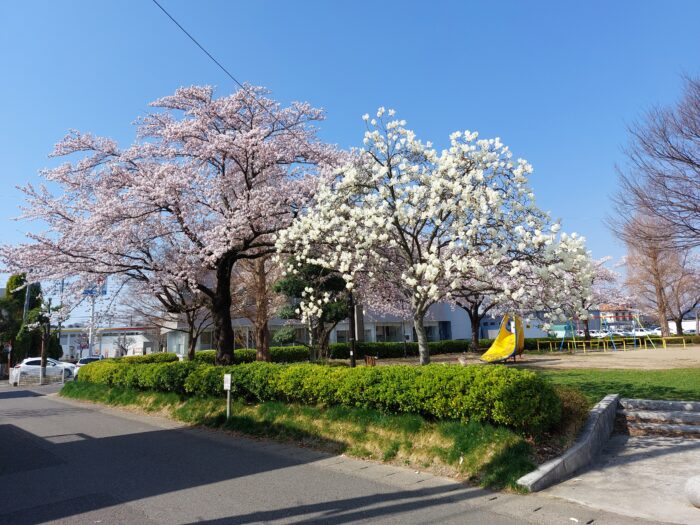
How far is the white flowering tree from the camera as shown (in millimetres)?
8180

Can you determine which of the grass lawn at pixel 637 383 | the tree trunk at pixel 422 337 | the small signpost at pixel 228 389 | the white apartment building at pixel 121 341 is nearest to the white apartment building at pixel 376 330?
the white apartment building at pixel 121 341

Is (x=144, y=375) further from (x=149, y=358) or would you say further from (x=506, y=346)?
(x=506, y=346)

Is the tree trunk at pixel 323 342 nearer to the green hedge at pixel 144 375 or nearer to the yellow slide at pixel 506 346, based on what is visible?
the yellow slide at pixel 506 346

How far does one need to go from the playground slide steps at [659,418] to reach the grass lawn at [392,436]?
337 centimetres

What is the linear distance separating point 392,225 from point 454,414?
11.2 ft

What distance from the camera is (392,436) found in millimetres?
7719

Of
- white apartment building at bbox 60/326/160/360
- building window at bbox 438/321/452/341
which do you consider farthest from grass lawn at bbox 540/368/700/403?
white apartment building at bbox 60/326/160/360

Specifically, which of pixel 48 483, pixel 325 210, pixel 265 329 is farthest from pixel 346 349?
pixel 48 483

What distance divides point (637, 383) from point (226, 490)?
1100 centimetres

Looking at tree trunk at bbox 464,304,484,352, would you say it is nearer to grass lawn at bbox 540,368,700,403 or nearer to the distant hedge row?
grass lawn at bbox 540,368,700,403

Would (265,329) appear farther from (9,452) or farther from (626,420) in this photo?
(626,420)

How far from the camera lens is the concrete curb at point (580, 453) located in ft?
19.2

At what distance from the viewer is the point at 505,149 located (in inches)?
348

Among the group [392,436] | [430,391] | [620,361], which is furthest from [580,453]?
[620,361]
